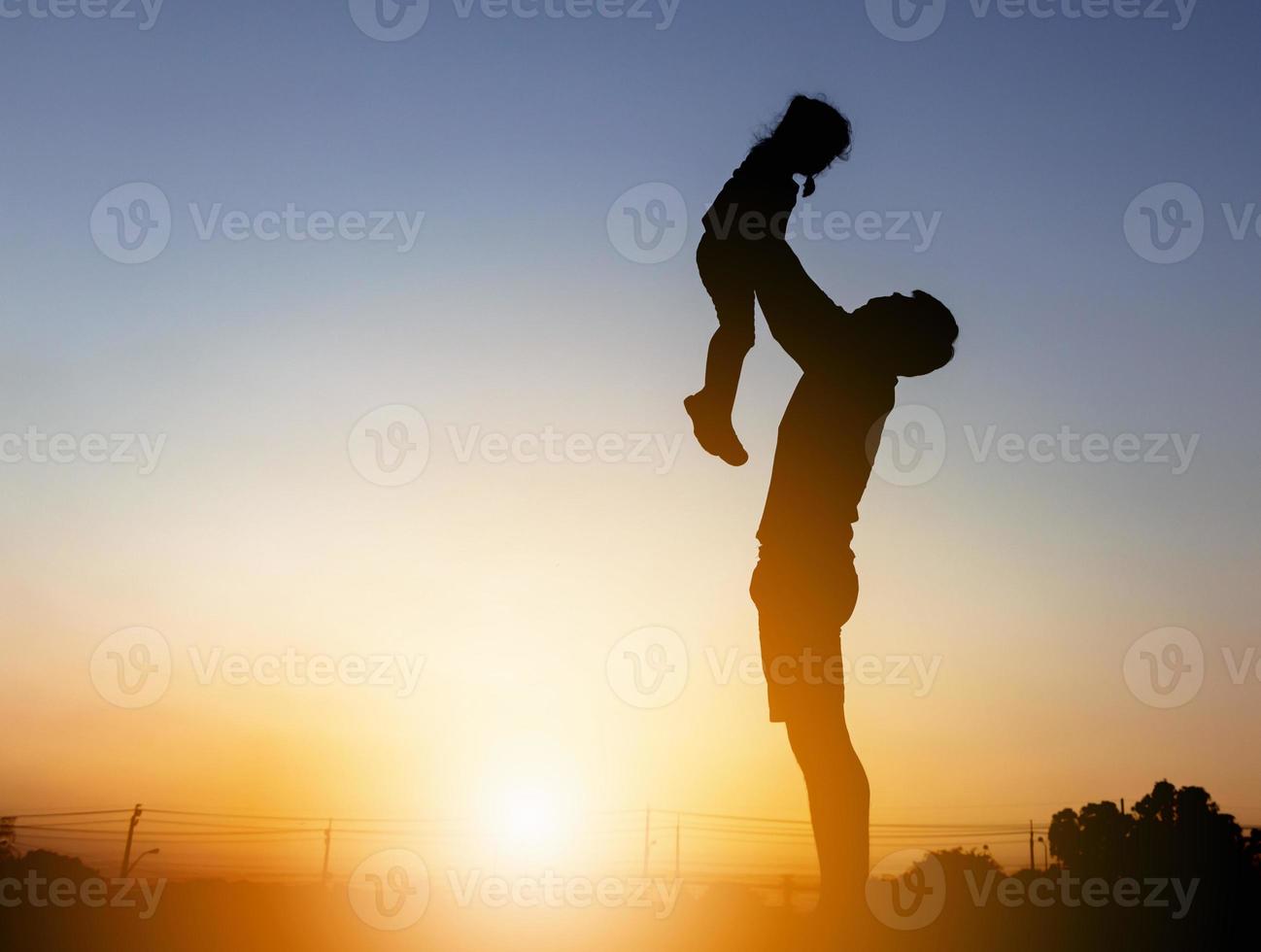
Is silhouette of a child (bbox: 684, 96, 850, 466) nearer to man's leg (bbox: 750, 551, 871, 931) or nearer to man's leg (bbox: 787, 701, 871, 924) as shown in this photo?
man's leg (bbox: 750, 551, 871, 931)

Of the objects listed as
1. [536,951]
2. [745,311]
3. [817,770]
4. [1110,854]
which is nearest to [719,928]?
[536,951]

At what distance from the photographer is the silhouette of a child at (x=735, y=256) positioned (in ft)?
15.3

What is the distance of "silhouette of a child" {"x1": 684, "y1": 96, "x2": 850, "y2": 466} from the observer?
15.3ft

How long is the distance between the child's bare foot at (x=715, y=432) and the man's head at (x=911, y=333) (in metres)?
0.73

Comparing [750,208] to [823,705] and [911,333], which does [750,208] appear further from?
[823,705]

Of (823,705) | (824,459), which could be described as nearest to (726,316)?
(824,459)

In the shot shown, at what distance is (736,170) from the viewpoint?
4.78 m

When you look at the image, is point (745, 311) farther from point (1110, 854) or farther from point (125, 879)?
point (125, 879)

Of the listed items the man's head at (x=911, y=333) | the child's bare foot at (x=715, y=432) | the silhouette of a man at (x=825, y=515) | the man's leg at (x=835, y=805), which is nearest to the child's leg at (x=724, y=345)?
the child's bare foot at (x=715, y=432)

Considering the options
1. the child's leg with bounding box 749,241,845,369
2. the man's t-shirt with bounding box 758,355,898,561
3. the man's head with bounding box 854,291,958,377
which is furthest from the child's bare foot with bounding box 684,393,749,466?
the man's head with bounding box 854,291,958,377

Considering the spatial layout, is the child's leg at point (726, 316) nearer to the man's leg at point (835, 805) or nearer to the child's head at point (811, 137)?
the child's head at point (811, 137)

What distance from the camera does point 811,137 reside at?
15.9 feet

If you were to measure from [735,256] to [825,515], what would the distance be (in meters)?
1.23

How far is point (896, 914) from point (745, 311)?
267 centimetres
